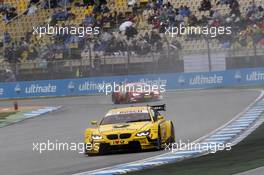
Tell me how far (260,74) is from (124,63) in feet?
23.4

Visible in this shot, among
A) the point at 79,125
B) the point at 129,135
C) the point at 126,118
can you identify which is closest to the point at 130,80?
the point at 79,125

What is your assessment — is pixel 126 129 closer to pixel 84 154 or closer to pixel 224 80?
pixel 84 154

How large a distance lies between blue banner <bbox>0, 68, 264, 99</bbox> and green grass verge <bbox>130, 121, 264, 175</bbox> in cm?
2606

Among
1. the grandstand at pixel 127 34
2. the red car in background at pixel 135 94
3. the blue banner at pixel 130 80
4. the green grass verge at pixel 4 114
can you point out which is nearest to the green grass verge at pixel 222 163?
the green grass verge at pixel 4 114

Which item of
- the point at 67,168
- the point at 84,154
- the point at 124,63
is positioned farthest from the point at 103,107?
the point at 67,168

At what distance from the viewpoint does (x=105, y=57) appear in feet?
128

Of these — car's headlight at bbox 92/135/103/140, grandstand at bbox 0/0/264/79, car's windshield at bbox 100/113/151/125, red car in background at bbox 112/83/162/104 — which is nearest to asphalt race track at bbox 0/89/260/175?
car's headlight at bbox 92/135/103/140

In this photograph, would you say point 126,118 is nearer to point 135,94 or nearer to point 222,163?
point 222,163

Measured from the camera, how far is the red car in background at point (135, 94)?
33031 mm

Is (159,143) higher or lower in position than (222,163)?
lower

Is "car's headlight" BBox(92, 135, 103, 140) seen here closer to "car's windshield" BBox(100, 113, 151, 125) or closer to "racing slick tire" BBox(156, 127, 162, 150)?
"car's windshield" BBox(100, 113, 151, 125)

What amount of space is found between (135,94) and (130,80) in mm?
6632

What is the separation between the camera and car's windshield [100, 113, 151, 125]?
50.2 feet

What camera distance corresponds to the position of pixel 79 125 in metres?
23.4
